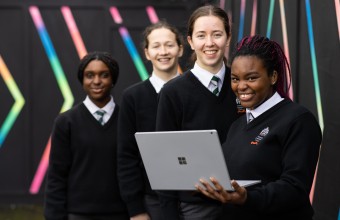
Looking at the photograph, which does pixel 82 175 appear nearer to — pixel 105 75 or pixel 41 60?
pixel 105 75

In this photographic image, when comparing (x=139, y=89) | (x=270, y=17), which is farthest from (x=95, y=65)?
(x=270, y=17)

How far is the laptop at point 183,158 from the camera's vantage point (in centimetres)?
240

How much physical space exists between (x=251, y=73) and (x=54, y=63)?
16.3 ft

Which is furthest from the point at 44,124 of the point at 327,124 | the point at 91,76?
the point at 327,124

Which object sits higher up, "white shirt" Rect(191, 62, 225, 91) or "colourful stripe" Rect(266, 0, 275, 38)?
"colourful stripe" Rect(266, 0, 275, 38)

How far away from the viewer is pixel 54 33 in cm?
731

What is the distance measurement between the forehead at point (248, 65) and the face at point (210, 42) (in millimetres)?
568

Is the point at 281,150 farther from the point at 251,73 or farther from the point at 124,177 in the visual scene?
the point at 124,177

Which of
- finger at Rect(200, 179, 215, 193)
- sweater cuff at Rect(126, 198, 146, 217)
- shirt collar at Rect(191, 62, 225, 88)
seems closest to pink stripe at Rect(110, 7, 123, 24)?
sweater cuff at Rect(126, 198, 146, 217)

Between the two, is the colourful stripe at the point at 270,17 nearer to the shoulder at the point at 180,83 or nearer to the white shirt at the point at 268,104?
the shoulder at the point at 180,83

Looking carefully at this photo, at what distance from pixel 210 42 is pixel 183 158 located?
0.78m

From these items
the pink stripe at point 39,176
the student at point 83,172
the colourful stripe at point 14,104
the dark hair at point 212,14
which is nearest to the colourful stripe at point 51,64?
the pink stripe at point 39,176

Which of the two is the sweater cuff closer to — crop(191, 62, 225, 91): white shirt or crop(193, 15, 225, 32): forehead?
crop(191, 62, 225, 91): white shirt

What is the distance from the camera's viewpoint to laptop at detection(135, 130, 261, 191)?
2400mm
